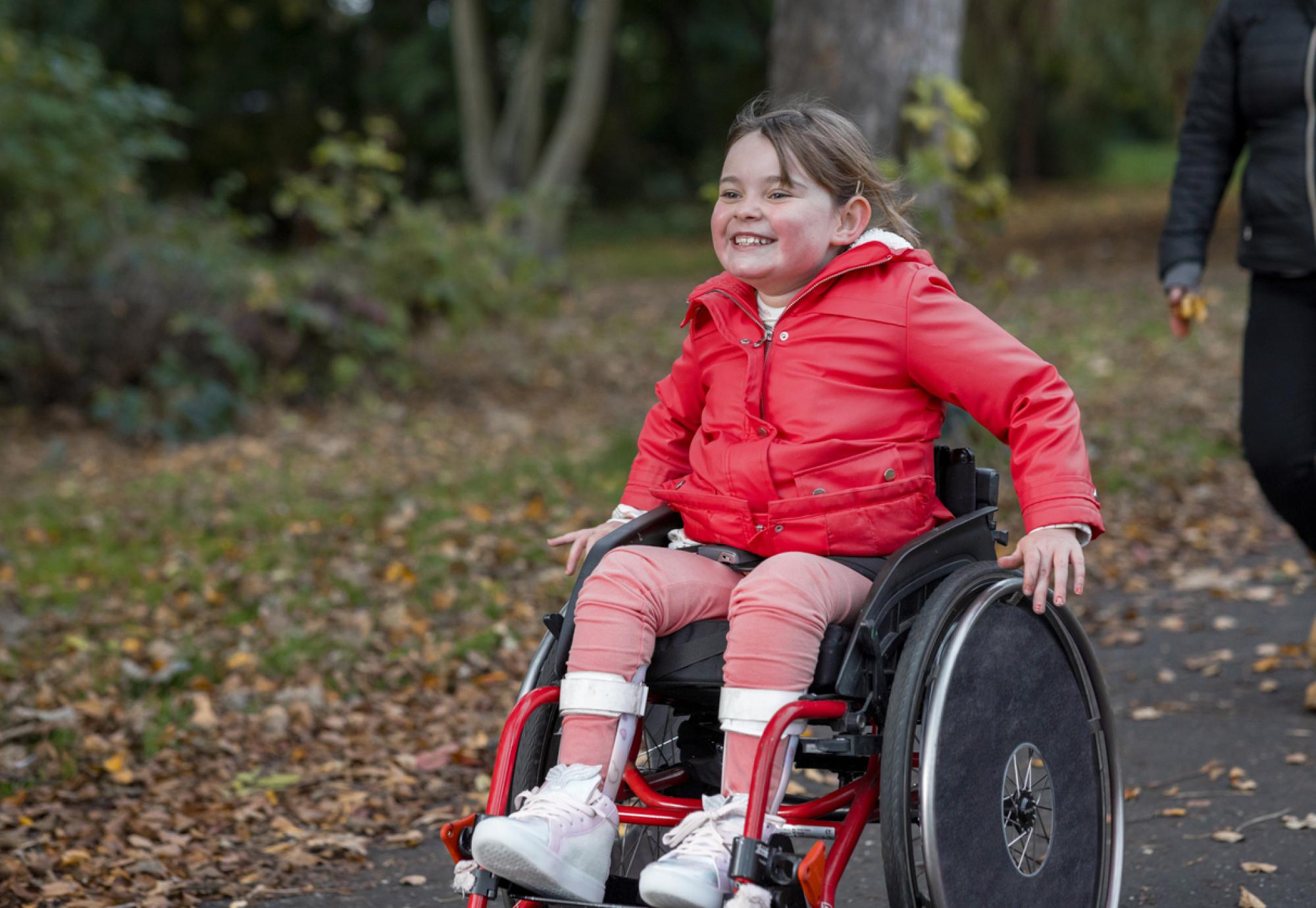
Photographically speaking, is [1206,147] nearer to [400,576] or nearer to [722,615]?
[722,615]

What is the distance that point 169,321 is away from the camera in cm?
850

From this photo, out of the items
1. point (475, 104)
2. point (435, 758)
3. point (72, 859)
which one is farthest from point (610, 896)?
point (475, 104)

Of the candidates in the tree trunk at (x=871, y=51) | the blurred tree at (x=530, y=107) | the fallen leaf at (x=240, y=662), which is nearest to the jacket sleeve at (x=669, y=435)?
the fallen leaf at (x=240, y=662)

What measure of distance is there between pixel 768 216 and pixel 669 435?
506 millimetres

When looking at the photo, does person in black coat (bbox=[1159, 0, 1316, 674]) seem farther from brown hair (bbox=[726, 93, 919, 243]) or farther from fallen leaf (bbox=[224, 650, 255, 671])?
fallen leaf (bbox=[224, 650, 255, 671])

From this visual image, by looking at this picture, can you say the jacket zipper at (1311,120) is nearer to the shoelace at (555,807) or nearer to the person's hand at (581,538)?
the person's hand at (581,538)

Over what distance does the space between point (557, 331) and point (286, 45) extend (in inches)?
612

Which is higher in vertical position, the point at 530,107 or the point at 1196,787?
the point at 530,107

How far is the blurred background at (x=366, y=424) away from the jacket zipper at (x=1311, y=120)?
5.61 ft

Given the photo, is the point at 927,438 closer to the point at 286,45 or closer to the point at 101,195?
the point at 101,195

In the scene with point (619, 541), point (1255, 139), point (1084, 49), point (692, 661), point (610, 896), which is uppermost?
point (1084, 49)

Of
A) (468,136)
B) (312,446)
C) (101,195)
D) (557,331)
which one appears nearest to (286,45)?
(468,136)

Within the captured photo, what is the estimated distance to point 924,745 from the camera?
2146mm

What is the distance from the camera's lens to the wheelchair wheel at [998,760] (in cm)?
213
